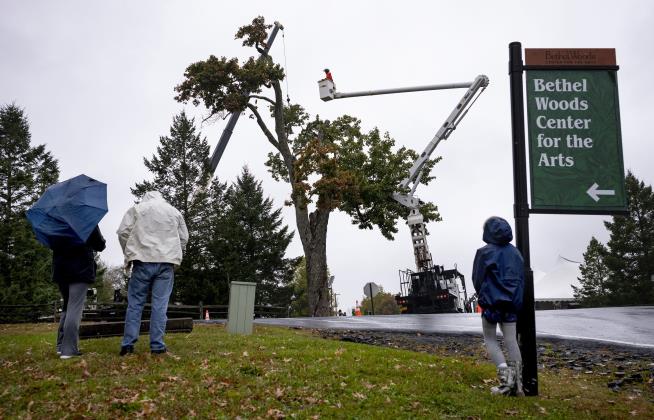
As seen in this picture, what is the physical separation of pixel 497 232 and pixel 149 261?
4316 mm

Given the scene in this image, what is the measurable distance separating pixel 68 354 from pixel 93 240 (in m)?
1.50

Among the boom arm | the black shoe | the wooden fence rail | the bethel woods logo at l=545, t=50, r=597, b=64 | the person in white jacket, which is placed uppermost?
the boom arm

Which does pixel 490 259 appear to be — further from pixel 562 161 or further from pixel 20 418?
pixel 20 418

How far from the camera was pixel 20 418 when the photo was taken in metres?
4.27

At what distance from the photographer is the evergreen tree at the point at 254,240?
4116cm

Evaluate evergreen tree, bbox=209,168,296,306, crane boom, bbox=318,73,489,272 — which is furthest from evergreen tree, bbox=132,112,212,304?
crane boom, bbox=318,73,489,272

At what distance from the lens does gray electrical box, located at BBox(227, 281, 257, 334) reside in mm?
9984

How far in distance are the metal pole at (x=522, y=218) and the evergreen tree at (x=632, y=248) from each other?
5074 cm

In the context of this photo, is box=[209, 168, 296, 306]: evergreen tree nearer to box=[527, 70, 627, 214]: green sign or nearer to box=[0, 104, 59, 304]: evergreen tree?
box=[0, 104, 59, 304]: evergreen tree

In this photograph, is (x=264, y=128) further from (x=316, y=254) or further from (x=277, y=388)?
(x=277, y=388)

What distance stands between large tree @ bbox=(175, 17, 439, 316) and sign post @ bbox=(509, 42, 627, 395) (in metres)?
18.3

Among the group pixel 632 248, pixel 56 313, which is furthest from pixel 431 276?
pixel 632 248

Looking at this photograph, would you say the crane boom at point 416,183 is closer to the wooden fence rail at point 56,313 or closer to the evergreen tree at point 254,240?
the wooden fence rail at point 56,313

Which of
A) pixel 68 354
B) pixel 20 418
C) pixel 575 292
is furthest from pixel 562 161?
pixel 575 292
